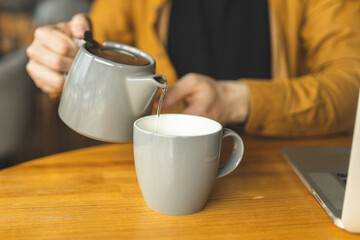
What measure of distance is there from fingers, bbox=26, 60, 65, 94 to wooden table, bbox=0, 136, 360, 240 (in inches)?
5.1

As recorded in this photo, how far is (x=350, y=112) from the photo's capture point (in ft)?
2.87

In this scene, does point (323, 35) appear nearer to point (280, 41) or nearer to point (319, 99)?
point (280, 41)

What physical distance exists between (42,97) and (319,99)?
1.93 meters

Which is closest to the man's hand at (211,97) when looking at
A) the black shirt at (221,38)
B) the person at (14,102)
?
the black shirt at (221,38)

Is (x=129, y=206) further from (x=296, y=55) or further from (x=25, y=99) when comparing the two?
(x=25, y=99)

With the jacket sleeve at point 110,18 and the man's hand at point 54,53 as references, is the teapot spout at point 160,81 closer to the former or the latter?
the man's hand at point 54,53

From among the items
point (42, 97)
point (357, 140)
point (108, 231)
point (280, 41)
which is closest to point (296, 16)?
point (280, 41)

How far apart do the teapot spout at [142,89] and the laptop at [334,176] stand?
25 cm

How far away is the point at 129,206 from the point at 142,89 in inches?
6.1

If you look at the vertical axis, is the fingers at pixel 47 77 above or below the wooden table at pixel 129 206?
above

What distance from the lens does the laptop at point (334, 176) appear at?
1.27ft

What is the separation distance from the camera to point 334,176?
1.83 ft

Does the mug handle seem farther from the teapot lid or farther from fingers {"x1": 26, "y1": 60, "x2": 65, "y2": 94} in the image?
fingers {"x1": 26, "y1": 60, "x2": 65, "y2": 94}

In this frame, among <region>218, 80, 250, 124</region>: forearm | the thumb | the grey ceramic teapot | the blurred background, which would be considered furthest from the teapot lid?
the blurred background
